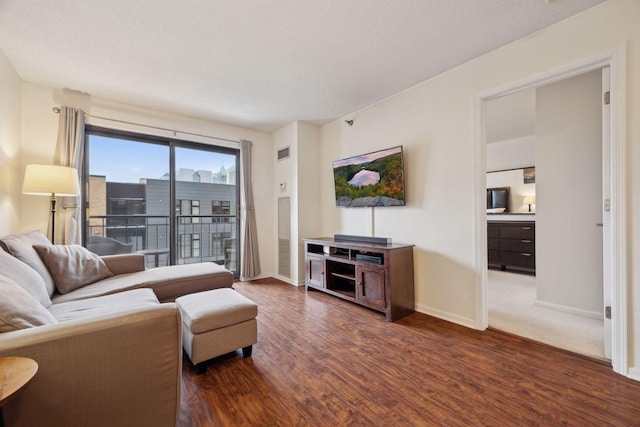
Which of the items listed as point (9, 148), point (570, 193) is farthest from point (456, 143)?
point (9, 148)

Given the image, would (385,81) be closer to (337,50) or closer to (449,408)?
(337,50)

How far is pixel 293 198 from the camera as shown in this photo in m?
4.12

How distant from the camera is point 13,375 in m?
0.83

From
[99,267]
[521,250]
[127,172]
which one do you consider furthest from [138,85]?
[521,250]

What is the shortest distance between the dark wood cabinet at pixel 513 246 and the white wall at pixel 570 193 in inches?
66.1

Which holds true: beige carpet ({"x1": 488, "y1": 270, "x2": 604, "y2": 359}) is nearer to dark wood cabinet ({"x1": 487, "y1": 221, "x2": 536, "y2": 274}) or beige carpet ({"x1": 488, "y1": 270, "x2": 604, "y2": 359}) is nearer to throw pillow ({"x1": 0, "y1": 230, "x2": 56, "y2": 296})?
dark wood cabinet ({"x1": 487, "y1": 221, "x2": 536, "y2": 274})

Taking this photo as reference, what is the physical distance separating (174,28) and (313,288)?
10.4ft

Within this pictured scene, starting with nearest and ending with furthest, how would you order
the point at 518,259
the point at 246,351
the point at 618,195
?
the point at 618,195, the point at 246,351, the point at 518,259

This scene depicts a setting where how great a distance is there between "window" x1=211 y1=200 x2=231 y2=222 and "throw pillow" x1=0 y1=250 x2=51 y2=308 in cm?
250

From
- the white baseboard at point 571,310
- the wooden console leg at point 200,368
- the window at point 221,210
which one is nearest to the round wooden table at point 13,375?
the wooden console leg at point 200,368

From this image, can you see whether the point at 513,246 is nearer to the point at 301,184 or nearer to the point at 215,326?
the point at 301,184

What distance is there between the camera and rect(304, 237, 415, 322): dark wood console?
8.77 ft

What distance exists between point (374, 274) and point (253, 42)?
2.43 meters

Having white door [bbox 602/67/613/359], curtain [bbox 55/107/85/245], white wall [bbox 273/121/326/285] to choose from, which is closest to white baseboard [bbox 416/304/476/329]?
white door [bbox 602/67/613/359]
